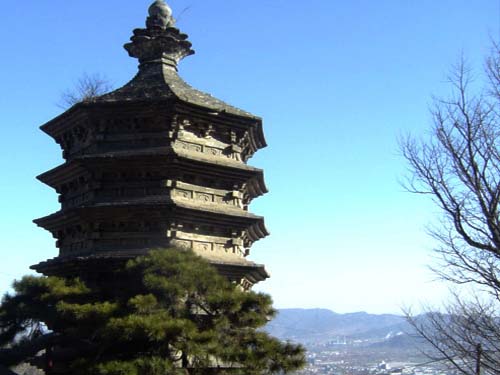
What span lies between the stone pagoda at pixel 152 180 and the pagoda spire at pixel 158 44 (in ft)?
4.51

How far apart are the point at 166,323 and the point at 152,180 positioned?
15.3 ft

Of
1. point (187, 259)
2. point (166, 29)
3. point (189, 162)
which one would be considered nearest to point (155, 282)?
point (187, 259)

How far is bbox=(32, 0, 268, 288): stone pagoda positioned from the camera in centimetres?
1540

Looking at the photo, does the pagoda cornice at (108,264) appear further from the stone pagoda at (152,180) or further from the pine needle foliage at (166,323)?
the pine needle foliage at (166,323)

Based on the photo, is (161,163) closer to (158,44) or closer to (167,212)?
(167,212)

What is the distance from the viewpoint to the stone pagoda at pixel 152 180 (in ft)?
50.5

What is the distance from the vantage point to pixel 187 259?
13.3 metres

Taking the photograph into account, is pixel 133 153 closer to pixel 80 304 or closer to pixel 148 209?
pixel 148 209

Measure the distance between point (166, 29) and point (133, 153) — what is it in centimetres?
499

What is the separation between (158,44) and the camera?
18984mm

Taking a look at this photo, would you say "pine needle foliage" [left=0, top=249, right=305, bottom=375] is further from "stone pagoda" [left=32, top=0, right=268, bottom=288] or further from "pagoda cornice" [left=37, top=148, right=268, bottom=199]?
"pagoda cornice" [left=37, top=148, right=268, bottom=199]

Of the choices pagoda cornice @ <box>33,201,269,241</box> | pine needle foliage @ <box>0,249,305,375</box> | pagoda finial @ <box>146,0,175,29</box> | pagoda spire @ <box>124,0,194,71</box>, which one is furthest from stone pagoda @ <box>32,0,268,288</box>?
pagoda finial @ <box>146,0,175,29</box>

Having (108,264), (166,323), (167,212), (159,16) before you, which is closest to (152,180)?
(167,212)

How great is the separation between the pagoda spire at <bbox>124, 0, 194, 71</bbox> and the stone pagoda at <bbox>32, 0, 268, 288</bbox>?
1375 millimetres
